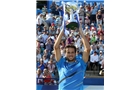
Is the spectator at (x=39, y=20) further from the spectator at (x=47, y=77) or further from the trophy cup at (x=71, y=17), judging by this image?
the trophy cup at (x=71, y=17)

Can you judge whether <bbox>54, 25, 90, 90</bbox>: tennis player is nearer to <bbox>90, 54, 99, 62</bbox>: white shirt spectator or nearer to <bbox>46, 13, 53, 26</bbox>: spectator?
<bbox>90, 54, 99, 62</bbox>: white shirt spectator

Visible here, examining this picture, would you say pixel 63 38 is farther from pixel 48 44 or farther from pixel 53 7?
pixel 53 7

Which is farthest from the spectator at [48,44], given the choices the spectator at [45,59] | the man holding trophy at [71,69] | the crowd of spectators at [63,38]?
the man holding trophy at [71,69]

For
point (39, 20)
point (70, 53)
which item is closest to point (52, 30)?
point (39, 20)

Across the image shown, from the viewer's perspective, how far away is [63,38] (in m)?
6.50

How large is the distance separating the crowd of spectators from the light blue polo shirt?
103 inches

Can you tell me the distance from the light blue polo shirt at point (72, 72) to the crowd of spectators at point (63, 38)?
8.55ft

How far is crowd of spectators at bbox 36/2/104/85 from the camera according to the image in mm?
6167

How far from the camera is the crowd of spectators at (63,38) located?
6.17 m

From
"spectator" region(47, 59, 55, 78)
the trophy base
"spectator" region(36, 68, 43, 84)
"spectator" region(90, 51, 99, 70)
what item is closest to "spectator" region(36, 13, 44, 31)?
"spectator" region(47, 59, 55, 78)

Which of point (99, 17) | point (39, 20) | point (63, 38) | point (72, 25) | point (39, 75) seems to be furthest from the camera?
point (39, 20)

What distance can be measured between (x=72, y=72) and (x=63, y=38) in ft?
10.4
